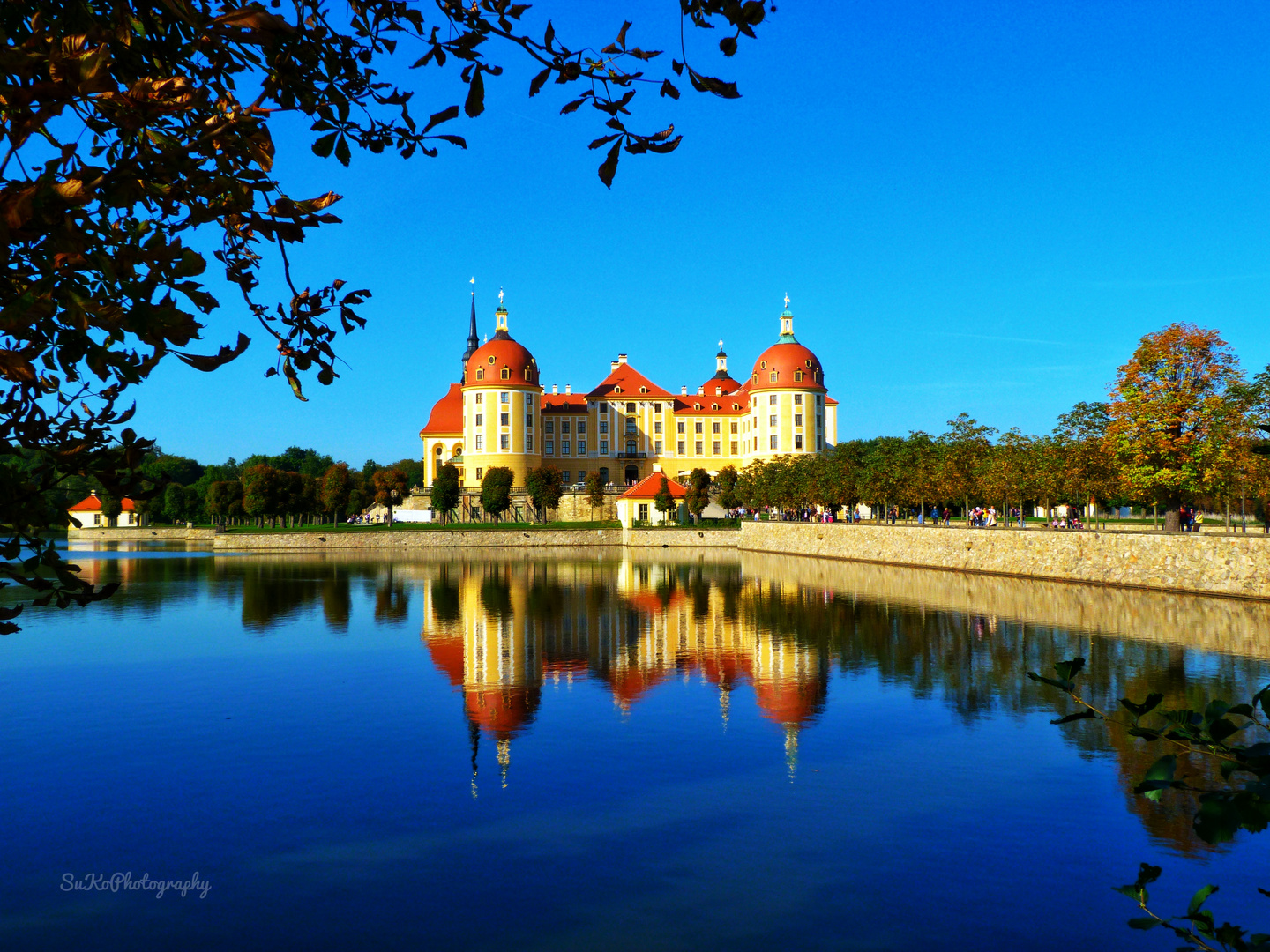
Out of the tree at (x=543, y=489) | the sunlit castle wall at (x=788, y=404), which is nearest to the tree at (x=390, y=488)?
the tree at (x=543, y=489)

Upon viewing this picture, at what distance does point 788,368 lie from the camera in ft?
250

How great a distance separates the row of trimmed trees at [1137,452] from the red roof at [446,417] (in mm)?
44573

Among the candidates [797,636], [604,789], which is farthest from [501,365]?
[604,789]

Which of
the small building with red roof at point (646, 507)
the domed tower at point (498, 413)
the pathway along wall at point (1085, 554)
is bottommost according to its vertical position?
the pathway along wall at point (1085, 554)

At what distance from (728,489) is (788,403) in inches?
457

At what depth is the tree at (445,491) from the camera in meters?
63.9

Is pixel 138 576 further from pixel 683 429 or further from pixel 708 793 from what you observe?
pixel 683 429

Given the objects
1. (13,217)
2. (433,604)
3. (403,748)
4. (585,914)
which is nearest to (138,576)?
(433,604)

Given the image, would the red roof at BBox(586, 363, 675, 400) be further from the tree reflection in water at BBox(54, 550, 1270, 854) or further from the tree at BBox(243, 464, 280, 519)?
the tree reflection in water at BBox(54, 550, 1270, 854)

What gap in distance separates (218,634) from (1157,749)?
18.1 m

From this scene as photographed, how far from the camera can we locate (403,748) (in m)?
10.9

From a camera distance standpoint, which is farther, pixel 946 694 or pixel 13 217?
pixel 946 694

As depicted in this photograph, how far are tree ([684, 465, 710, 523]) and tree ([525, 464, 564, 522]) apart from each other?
9.64 m

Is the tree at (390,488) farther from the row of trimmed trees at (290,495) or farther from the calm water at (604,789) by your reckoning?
the calm water at (604,789)
